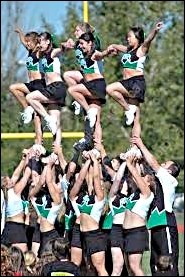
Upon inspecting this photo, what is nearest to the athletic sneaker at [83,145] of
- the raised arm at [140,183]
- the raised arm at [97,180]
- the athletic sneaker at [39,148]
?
the raised arm at [97,180]

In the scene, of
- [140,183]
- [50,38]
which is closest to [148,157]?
[140,183]

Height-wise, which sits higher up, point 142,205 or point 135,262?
point 142,205

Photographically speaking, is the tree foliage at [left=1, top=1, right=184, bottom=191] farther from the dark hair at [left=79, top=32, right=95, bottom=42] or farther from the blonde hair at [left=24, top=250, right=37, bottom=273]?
the blonde hair at [left=24, top=250, right=37, bottom=273]

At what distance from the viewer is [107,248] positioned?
Answer: 602 inches

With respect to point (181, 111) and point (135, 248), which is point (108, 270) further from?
point (181, 111)

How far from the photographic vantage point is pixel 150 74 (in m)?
41.0

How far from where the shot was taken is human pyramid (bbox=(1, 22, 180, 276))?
14.5m

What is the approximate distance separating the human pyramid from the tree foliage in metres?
16.9

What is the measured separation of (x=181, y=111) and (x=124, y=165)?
973 inches

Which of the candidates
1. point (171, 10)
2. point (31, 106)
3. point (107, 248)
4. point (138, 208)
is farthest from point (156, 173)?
point (171, 10)

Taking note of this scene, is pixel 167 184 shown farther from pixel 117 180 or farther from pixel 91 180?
Result: pixel 91 180

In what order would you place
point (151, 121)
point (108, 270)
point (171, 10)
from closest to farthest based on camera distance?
1. point (108, 270)
2. point (151, 121)
3. point (171, 10)

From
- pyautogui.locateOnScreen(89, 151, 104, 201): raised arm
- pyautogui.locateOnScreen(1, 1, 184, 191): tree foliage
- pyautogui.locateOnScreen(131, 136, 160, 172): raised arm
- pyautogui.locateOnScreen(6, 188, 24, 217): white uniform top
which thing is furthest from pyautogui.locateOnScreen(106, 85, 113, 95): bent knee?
pyautogui.locateOnScreen(1, 1, 184, 191): tree foliage

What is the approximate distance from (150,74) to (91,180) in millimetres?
26141
